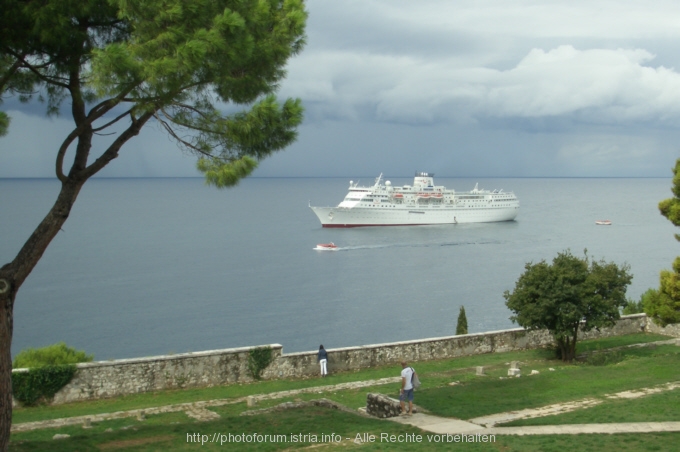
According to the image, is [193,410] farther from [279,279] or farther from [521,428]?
[279,279]

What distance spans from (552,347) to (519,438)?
36.1 feet

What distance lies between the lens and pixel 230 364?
575 inches

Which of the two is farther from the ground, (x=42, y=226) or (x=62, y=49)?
(x=62, y=49)

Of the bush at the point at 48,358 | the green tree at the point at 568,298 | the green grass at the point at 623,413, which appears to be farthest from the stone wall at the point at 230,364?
the green grass at the point at 623,413

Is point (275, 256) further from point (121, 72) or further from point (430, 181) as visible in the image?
point (121, 72)

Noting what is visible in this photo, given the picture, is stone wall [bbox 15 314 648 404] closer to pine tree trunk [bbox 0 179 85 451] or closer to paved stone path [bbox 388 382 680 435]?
paved stone path [bbox 388 382 680 435]

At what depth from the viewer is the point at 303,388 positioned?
1394 cm

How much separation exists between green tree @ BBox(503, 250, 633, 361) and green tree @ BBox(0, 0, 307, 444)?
391 inches

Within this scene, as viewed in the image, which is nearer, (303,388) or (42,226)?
(42,226)

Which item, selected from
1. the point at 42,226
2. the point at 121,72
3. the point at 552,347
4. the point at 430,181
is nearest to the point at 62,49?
the point at 121,72

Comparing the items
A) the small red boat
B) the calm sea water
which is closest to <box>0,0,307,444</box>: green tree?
the calm sea water

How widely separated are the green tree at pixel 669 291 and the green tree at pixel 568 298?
2082 millimetres

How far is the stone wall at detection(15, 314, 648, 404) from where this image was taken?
519 inches

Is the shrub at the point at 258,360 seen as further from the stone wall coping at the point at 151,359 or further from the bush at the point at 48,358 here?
the bush at the point at 48,358
